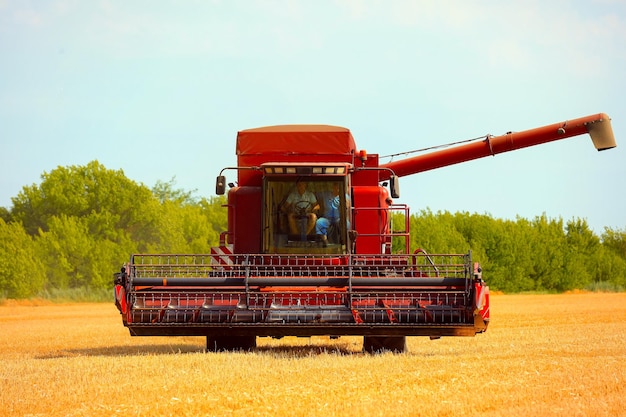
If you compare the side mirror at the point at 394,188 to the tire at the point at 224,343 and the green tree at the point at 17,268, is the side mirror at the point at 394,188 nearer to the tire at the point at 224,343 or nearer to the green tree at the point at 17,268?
the tire at the point at 224,343

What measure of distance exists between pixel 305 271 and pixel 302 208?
3.36ft

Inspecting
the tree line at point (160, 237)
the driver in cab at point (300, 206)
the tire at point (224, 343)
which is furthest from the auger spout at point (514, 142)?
the tree line at point (160, 237)

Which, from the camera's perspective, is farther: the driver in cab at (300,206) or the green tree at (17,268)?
the green tree at (17,268)

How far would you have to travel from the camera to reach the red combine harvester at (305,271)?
39.6 feet

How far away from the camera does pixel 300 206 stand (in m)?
13.8

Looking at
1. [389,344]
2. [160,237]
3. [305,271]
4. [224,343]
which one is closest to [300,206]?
[305,271]

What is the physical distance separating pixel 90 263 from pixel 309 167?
39.5 meters

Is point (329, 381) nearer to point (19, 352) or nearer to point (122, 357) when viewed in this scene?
point (122, 357)

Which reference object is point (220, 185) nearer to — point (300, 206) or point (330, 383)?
point (300, 206)

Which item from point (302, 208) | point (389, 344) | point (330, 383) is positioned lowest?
point (330, 383)

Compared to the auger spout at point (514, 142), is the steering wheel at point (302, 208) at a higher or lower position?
lower

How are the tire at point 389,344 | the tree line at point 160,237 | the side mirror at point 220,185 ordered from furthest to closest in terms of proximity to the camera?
1. the tree line at point 160,237
2. the side mirror at point 220,185
3. the tire at point 389,344

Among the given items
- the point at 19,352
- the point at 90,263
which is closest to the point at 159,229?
the point at 90,263

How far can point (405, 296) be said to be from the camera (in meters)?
12.3
